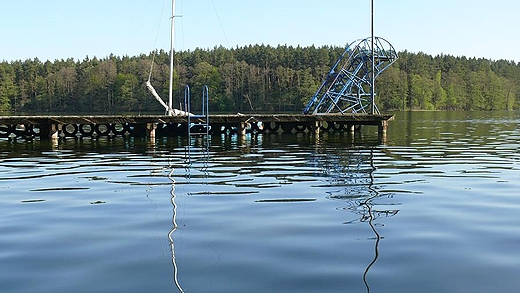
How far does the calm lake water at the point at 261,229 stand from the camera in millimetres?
6508

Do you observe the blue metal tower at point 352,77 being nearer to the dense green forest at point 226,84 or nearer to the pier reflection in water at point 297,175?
the pier reflection in water at point 297,175

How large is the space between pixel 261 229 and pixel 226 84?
124052 mm

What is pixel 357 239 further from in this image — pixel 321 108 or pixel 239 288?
pixel 321 108

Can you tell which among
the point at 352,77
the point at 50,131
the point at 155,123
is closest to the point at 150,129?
the point at 155,123

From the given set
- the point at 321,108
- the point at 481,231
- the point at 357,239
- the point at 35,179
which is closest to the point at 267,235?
the point at 357,239

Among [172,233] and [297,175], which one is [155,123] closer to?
[297,175]

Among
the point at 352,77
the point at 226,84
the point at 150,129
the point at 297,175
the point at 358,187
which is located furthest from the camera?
the point at 226,84

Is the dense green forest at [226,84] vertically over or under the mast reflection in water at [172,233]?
over

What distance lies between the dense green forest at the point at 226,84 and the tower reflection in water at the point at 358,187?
3882 inches

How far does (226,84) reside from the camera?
13200 centimetres

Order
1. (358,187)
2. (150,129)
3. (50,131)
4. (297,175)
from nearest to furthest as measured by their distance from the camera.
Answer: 1. (358,187)
2. (297,175)
3. (50,131)
4. (150,129)

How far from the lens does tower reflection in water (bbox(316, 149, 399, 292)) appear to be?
9.59 m

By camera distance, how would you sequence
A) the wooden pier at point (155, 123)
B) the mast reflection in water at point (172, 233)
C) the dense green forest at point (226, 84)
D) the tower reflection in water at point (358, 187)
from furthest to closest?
the dense green forest at point (226, 84)
the wooden pier at point (155, 123)
the tower reflection in water at point (358, 187)
the mast reflection in water at point (172, 233)

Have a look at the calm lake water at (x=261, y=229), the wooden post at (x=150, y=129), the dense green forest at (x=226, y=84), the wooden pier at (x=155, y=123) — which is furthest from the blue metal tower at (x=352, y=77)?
the dense green forest at (x=226, y=84)
